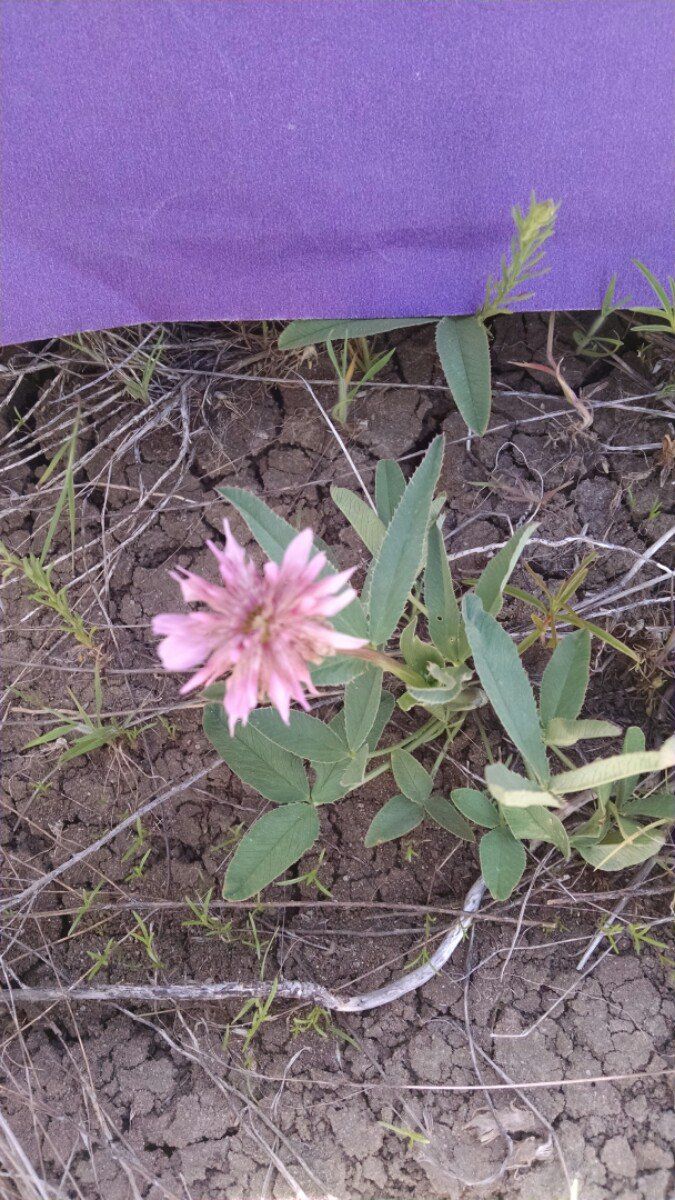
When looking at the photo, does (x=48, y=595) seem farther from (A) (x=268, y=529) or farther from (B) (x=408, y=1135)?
(B) (x=408, y=1135)

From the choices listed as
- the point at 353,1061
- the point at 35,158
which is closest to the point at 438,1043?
the point at 353,1061

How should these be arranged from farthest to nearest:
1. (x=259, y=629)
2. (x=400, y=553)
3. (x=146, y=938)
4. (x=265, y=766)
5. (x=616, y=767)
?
(x=146, y=938) < (x=265, y=766) < (x=400, y=553) < (x=616, y=767) < (x=259, y=629)

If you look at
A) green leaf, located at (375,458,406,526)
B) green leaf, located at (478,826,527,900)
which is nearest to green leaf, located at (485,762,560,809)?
green leaf, located at (478,826,527,900)

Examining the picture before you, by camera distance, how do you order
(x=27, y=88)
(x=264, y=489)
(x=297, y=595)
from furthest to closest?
(x=264, y=489)
(x=27, y=88)
(x=297, y=595)

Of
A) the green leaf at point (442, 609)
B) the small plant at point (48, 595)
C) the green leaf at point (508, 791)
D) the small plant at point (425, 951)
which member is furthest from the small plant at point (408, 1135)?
the small plant at point (48, 595)

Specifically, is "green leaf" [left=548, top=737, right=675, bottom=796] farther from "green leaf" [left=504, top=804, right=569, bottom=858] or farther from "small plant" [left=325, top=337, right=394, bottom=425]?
"small plant" [left=325, top=337, right=394, bottom=425]

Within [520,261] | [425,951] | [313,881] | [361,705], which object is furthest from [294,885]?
[520,261]

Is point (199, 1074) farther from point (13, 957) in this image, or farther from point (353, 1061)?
point (13, 957)
